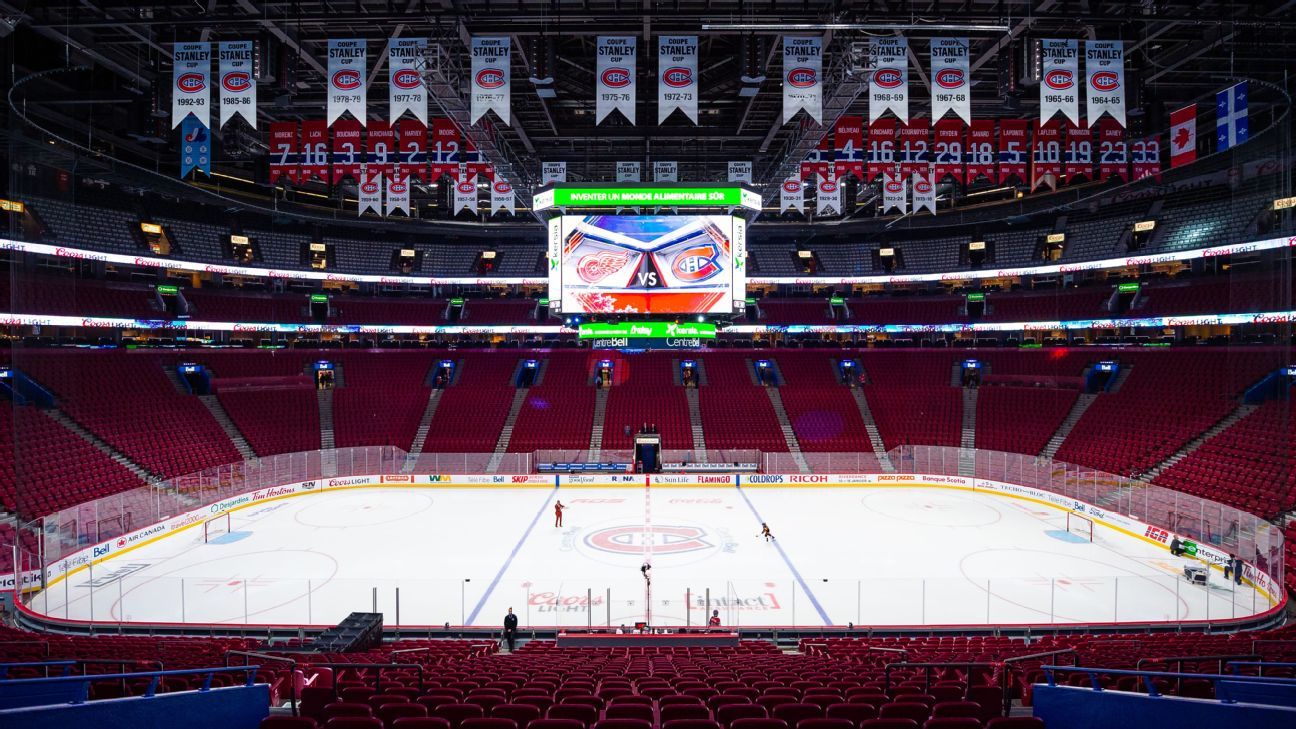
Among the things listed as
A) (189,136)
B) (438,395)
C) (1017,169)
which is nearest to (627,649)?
(1017,169)

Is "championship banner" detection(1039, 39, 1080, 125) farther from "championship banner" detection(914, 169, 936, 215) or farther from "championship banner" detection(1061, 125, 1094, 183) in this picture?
"championship banner" detection(1061, 125, 1094, 183)

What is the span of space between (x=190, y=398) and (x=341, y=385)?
9.18 m

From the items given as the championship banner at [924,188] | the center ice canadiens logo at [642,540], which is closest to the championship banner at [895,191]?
the championship banner at [924,188]

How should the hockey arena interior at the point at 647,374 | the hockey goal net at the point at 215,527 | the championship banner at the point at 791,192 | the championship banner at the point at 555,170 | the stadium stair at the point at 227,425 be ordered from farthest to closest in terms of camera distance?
the stadium stair at the point at 227,425
the championship banner at the point at 555,170
the championship banner at the point at 791,192
the hockey goal net at the point at 215,527
the hockey arena interior at the point at 647,374

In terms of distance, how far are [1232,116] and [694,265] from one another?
15.6m

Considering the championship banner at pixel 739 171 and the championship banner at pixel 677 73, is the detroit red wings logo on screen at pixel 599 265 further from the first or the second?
the championship banner at pixel 739 171

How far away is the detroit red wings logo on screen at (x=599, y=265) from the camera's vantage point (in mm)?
20000

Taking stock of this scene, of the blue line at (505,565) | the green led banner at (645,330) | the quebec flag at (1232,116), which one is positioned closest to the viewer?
the blue line at (505,565)

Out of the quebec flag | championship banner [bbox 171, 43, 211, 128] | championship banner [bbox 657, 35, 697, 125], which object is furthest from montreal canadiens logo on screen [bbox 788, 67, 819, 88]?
championship banner [bbox 171, 43, 211, 128]

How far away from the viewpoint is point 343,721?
168 inches

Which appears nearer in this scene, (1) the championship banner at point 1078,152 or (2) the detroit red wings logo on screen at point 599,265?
(1) the championship banner at point 1078,152

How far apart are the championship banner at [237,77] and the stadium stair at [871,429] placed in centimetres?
3185

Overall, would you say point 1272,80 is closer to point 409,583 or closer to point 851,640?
point 851,640

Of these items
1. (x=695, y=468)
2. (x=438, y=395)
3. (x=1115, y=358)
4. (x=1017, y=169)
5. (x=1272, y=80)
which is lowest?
(x=695, y=468)
